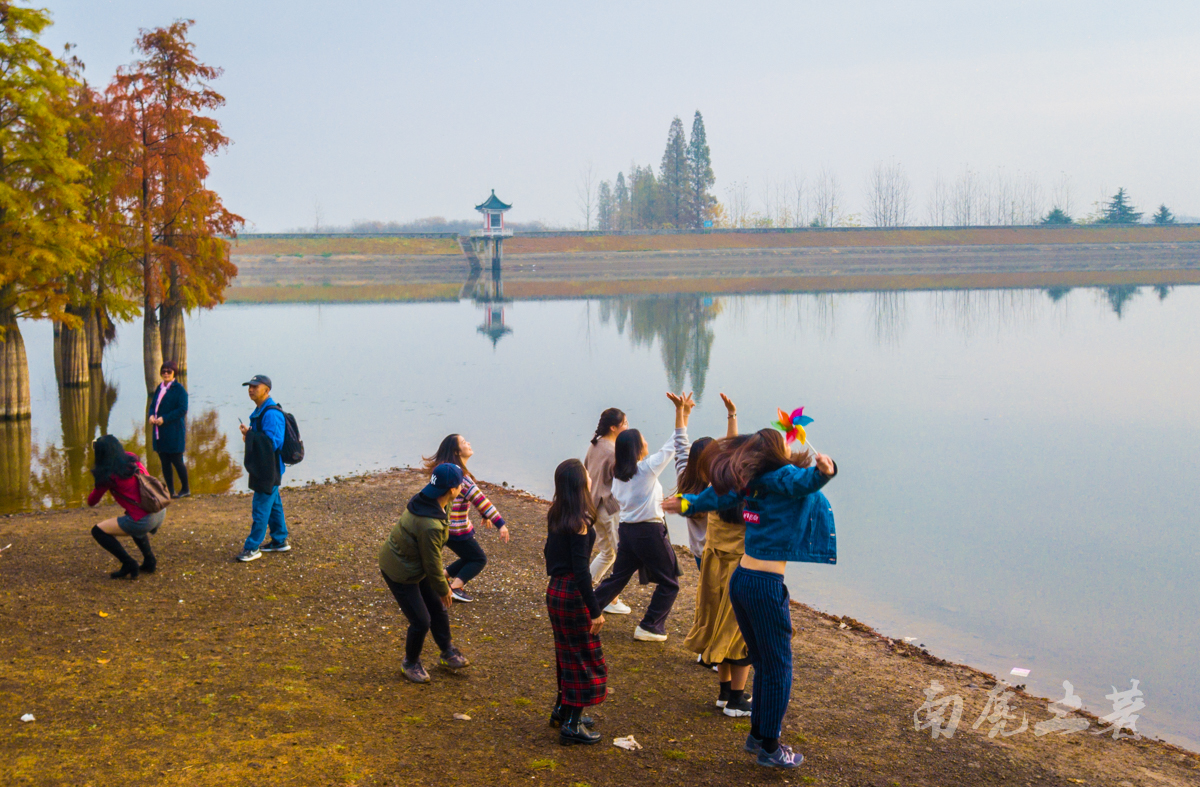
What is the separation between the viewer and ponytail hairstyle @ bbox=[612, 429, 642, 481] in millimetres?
6434

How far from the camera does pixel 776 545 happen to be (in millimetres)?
4746

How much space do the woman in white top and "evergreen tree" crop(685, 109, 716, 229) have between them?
10853 centimetres

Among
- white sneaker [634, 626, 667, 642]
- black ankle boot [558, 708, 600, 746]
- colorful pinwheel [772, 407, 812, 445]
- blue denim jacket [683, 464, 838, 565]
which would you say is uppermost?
colorful pinwheel [772, 407, 812, 445]

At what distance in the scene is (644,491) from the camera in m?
6.64

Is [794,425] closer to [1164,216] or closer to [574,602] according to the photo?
[574,602]

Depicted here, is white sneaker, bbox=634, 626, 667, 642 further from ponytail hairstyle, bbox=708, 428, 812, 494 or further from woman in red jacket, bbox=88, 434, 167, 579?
woman in red jacket, bbox=88, 434, 167, 579

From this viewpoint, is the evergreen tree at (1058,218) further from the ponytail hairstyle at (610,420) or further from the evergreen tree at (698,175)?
the ponytail hairstyle at (610,420)

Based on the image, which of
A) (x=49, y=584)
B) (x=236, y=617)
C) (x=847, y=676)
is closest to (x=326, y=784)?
(x=236, y=617)

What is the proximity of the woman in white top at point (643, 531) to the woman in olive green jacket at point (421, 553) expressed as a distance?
4.56 feet

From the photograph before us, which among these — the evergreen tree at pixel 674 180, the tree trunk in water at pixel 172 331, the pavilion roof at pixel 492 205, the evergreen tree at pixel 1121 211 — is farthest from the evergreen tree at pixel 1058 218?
the tree trunk in water at pixel 172 331

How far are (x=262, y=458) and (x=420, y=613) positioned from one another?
343cm

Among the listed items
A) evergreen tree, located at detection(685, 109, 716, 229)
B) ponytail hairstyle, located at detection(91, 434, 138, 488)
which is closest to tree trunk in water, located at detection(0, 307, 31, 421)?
ponytail hairstyle, located at detection(91, 434, 138, 488)

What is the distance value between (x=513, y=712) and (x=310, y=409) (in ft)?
Result: 56.2

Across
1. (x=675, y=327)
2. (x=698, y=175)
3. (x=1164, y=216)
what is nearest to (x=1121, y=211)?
(x=1164, y=216)
